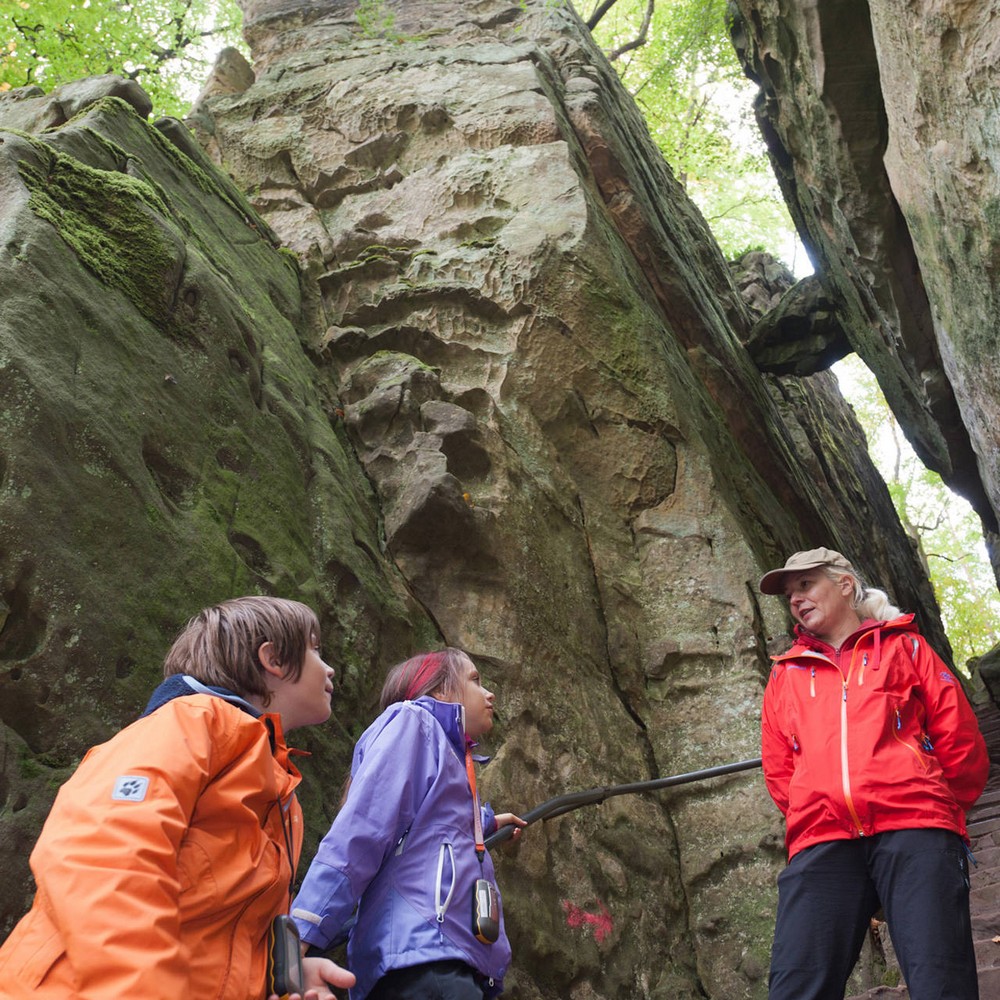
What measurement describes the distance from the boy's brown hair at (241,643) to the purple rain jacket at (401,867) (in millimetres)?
431

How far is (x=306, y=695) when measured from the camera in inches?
99.1

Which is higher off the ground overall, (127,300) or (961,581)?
(127,300)

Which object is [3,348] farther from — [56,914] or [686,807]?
[686,807]

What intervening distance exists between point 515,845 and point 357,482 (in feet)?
7.45

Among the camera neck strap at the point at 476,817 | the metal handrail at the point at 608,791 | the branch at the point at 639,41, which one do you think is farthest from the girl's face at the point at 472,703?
the branch at the point at 639,41

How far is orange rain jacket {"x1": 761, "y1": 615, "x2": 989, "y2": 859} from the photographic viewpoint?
3.20 metres

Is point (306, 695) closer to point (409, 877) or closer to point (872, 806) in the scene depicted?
point (409, 877)

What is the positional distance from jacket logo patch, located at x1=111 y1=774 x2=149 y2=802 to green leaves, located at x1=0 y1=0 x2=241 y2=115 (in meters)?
10.3

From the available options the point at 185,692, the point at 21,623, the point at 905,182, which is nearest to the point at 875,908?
the point at 185,692

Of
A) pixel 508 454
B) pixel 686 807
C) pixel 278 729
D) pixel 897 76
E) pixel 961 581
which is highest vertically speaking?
pixel 897 76

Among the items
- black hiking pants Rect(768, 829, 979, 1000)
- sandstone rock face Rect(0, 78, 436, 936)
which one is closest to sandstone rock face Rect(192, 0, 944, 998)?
sandstone rock face Rect(0, 78, 436, 936)

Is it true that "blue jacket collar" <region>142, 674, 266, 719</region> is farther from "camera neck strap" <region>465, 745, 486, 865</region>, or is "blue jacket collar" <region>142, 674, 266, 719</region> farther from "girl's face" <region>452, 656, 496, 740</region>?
"girl's face" <region>452, 656, 496, 740</region>

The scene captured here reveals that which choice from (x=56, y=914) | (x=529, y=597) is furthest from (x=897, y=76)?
(x=56, y=914)

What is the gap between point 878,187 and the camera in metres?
8.62
